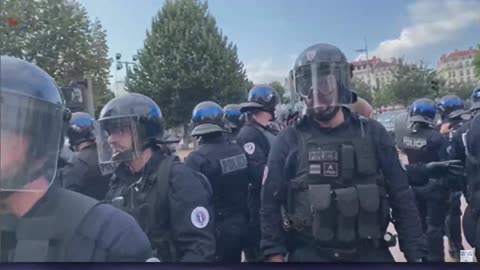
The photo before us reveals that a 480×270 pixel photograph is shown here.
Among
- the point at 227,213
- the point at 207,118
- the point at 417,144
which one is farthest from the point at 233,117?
the point at 417,144

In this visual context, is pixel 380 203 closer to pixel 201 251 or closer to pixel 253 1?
pixel 201 251

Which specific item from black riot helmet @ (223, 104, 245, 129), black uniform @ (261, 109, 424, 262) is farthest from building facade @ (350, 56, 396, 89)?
black riot helmet @ (223, 104, 245, 129)

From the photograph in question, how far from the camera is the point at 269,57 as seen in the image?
2.29 m

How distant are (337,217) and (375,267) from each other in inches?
9.6

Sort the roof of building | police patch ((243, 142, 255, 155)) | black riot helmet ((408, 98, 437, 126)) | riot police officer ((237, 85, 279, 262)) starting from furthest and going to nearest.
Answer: police patch ((243, 142, 255, 155)), riot police officer ((237, 85, 279, 262)), black riot helmet ((408, 98, 437, 126)), the roof of building

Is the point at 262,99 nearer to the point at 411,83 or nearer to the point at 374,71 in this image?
the point at 374,71

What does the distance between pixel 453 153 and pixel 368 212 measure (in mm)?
385

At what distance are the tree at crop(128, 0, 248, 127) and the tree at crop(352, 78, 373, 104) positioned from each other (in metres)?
0.40

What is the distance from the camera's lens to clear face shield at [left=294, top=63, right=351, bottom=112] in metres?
2.22

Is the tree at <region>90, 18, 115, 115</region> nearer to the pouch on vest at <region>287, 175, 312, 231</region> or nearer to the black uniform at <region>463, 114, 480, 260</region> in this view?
the pouch on vest at <region>287, 175, 312, 231</region>

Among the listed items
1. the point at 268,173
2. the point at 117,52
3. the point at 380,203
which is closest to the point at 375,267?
the point at 380,203

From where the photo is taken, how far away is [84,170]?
2.32 meters

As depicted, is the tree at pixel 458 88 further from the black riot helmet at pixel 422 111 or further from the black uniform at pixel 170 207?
the black uniform at pixel 170 207

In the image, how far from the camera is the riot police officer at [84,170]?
230 centimetres
